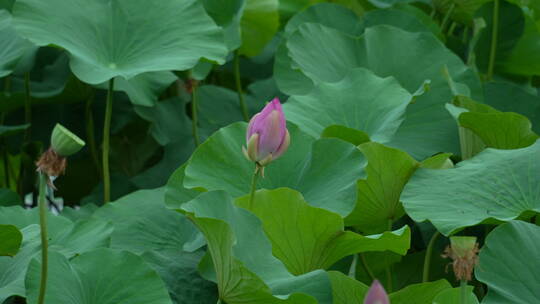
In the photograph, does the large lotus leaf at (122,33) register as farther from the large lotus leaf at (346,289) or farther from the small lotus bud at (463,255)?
the small lotus bud at (463,255)

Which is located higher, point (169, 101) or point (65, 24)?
point (65, 24)

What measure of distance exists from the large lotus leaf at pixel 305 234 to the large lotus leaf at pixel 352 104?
0.29m

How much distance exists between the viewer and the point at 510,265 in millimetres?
949

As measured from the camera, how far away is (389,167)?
3.66ft

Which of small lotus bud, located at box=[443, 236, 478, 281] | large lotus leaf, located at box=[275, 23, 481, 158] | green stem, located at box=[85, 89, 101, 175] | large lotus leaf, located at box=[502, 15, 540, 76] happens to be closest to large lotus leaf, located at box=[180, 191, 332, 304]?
small lotus bud, located at box=[443, 236, 478, 281]

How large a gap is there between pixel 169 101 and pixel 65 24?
1.47 ft

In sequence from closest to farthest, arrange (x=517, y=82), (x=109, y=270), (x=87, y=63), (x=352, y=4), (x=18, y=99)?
(x=109, y=270)
(x=87, y=63)
(x=18, y=99)
(x=517, y=82)
(x=352, y=4)

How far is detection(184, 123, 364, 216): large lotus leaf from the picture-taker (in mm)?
1107

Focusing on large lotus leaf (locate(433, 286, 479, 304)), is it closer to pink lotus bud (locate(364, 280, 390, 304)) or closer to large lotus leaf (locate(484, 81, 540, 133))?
pink lotus bud (locate(364, 280, 390, 304))

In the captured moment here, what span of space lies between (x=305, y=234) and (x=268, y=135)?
0.40 feet

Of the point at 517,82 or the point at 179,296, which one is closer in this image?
the point at 179,296

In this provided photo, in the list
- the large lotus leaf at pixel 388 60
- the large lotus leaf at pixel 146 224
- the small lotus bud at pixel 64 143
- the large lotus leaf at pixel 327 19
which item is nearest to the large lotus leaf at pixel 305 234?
the large lotus leaf at pixel 146 224

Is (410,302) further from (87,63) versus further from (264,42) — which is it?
(264,42)

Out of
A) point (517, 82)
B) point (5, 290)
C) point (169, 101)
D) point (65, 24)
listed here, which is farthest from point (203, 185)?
point (517, 82)
